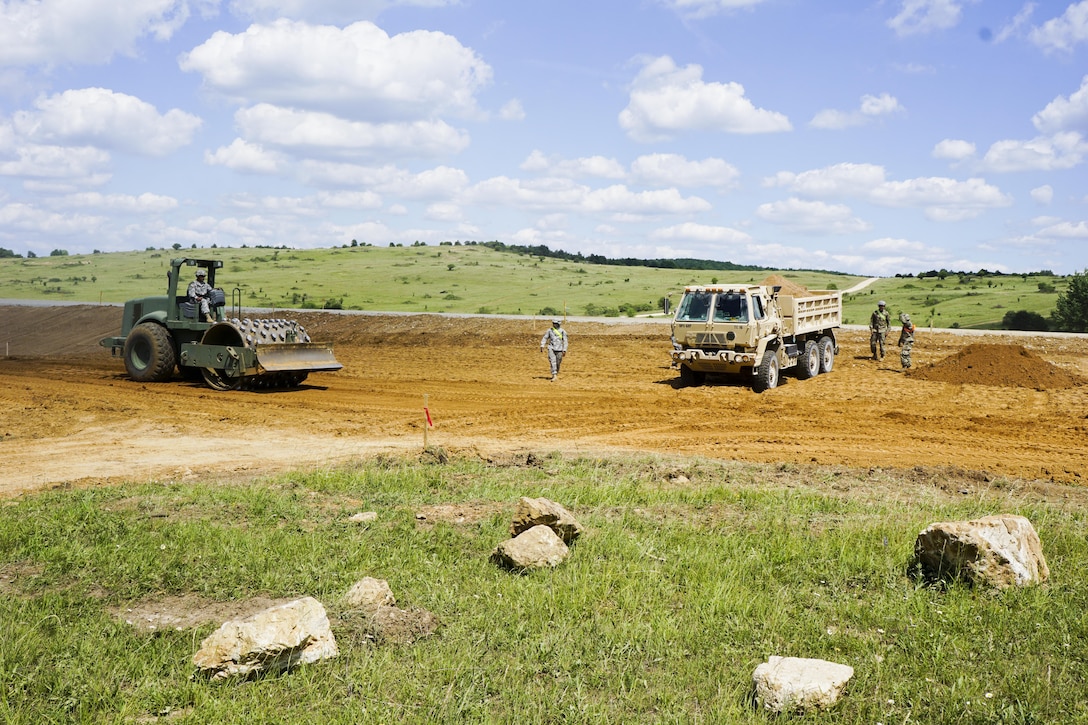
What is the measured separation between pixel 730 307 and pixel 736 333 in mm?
773

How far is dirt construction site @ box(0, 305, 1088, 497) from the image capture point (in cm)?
1302

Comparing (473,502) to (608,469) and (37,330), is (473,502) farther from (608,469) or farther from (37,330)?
(37,330)

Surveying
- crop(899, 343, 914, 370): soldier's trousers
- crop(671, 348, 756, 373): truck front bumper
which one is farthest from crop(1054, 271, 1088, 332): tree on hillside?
crop(671, 348, 756, 373): truck front bumper

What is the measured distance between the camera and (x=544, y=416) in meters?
17.3

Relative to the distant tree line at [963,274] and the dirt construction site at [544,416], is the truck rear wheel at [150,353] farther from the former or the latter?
the distant tree line at [963,274]

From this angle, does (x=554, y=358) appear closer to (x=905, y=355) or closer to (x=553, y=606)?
(x=905, y=355)

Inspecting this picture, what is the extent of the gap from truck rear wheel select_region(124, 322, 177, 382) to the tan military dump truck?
12.1 meters

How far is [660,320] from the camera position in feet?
136

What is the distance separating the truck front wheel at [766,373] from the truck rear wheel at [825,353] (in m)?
4.51

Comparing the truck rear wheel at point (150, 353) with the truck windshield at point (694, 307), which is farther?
the truck rear wheel at point (150, 353)

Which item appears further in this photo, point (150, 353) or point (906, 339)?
point (906, 339)

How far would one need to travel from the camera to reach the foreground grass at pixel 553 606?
5.27m

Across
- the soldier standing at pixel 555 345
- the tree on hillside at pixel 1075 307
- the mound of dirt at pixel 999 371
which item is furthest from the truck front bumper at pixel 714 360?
the tree on hillside at pixel 1075 307

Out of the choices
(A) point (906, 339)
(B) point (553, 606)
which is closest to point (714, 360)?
(A) point (906, 339)
